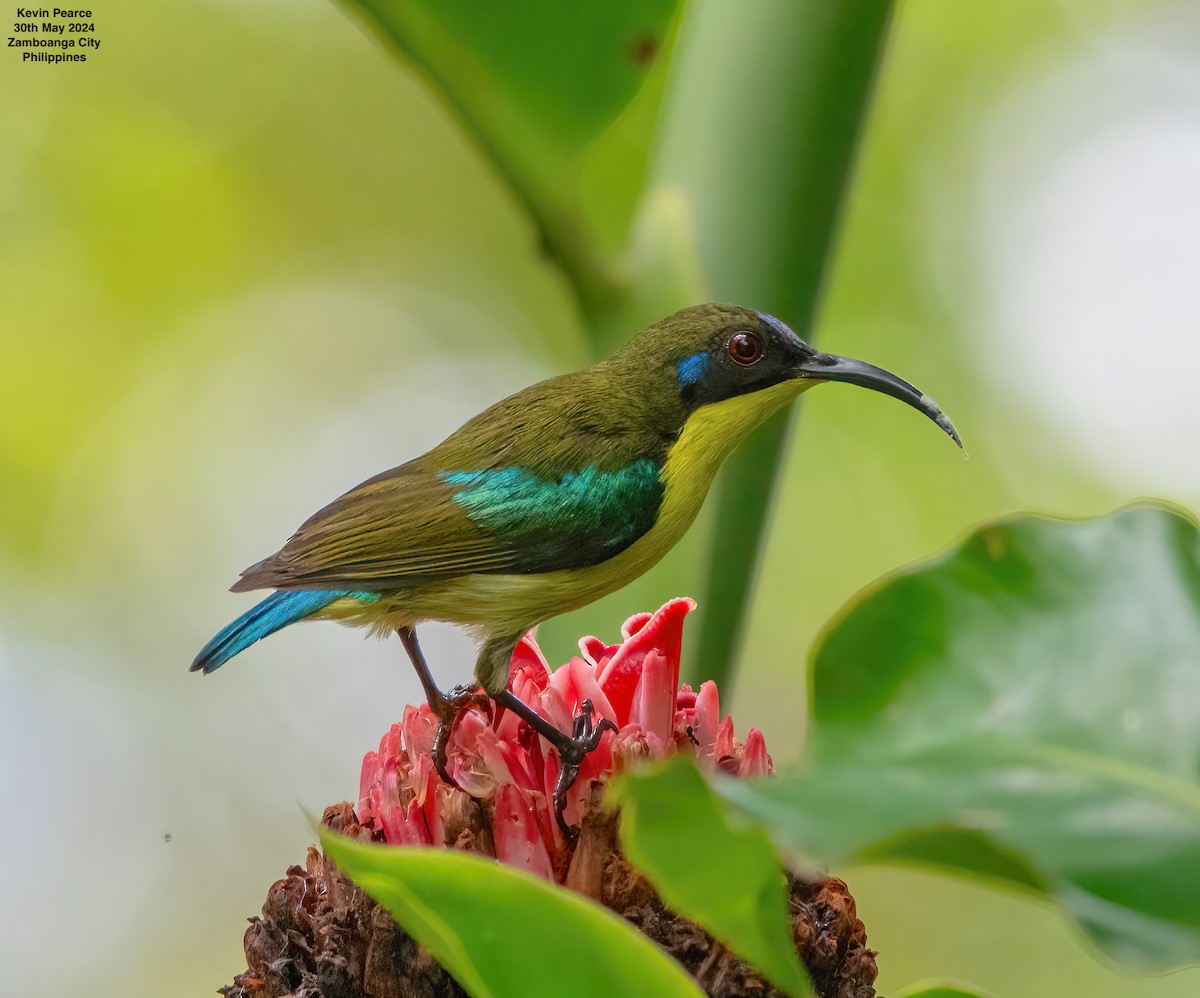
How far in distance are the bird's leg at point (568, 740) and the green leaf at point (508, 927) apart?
588 mm

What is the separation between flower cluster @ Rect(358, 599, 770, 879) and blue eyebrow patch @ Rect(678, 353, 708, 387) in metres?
0.79

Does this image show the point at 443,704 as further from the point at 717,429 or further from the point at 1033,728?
the point at 1033,728

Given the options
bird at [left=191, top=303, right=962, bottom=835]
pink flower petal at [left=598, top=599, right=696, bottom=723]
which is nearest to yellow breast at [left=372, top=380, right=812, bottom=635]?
bird at [left=191, top=303, right=962, bottom=835]

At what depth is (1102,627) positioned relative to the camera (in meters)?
1.43

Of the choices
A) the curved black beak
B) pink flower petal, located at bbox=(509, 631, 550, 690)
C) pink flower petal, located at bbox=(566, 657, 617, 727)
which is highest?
the curved black beak

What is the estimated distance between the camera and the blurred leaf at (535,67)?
88.7 inches

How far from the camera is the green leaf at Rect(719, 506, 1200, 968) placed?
105 cm

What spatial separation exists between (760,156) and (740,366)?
544mm

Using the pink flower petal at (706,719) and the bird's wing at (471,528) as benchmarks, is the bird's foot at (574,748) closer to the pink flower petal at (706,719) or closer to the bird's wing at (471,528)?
the pink flower petal at (706,719)

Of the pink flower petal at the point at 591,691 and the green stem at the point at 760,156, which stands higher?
the green stem at the point at 760,156

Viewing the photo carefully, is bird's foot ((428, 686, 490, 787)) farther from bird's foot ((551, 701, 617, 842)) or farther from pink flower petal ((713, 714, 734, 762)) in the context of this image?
pink flower petal ((713, 714, 734, 762))

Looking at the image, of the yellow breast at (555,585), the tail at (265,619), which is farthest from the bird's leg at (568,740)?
the tail at (265,619)

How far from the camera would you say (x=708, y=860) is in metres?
1.17

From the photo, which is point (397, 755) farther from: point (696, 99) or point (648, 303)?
point (696, 99)
